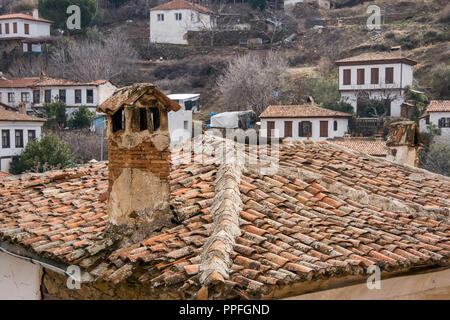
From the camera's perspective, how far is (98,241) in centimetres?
631

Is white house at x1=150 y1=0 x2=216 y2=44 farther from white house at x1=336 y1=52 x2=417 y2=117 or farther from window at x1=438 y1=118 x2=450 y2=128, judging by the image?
window at x1=438 y1=118 x2=450 y2=128

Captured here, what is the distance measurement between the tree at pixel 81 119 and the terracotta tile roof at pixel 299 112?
12.5 meters

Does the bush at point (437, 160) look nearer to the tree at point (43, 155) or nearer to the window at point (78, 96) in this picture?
the tree at point (43, 155)

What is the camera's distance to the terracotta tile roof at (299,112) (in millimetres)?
44497

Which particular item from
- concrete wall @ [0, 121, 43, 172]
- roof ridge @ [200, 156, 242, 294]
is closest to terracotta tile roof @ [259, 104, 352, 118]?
concrete wall @ [0, 121, 43, 172]

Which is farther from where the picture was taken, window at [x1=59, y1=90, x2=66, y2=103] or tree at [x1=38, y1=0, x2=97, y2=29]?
tree at [x1=38, y1=0, x2=97, y2=29]

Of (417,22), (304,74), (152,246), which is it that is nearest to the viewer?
(152,246)

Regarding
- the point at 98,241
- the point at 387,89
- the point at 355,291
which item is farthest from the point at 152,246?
the point at 387,89

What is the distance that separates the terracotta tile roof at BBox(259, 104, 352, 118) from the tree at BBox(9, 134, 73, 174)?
42.3 feet

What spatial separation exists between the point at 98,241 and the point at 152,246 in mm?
571

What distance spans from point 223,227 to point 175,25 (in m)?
65.3

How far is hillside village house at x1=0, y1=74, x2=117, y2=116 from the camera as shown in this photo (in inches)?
2037

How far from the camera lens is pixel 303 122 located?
45031 mm
